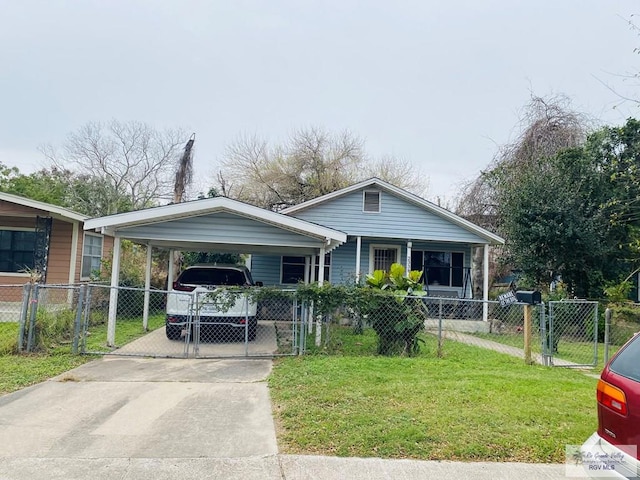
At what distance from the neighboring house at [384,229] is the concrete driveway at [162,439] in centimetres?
804

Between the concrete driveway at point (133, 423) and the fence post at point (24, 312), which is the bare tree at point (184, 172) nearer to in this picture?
the fence post at point (24, 312)

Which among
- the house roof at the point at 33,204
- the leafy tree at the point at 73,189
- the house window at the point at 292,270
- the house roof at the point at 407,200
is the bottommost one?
the house window at the point at 292,270

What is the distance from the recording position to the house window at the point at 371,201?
13.9 meters

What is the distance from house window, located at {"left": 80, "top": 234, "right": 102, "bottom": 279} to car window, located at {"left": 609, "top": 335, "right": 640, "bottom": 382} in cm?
1407

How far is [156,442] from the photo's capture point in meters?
3.81

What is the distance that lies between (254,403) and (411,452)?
83.0 inches

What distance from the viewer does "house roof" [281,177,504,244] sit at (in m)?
13.7

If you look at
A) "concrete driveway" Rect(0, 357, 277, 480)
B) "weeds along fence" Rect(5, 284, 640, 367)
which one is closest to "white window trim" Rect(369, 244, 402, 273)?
"weeds along fence" Rect(5, 284, 640, 367)

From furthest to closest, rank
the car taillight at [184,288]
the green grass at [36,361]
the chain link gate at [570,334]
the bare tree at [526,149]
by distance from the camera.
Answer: the bare tree at [526,149]
the car taillight at [184,288]
the chain link gate at [570,334]
the green grass at [36,361]

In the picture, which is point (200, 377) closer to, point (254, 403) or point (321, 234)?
point (254, 403)

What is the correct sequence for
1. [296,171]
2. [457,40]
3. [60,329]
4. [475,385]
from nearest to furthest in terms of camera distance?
[475,385]
[60,329]
[457,40]
[296,171]

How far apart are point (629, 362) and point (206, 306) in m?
6.77

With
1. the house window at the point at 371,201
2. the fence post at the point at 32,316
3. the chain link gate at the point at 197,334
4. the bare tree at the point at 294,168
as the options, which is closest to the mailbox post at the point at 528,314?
the chain link gate at the point at 197,334

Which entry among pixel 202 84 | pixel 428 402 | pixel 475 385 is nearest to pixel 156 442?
pixel 428 402
